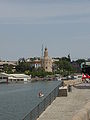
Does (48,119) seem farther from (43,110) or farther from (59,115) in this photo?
(43,110)

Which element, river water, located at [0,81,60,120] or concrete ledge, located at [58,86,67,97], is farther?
river water, located at [0,81,60,120]

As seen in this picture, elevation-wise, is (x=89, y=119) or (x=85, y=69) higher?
(x=85, y=69)

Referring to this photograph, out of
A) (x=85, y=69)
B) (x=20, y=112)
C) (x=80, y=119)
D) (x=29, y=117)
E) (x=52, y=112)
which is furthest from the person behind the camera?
(x=85, y=69)

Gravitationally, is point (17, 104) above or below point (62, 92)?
below

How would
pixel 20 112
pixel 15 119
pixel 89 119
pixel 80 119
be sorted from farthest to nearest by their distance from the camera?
1. pixel 20 112
2. pixel 15 119
3. pixel 89 119
4. pixel 80 119

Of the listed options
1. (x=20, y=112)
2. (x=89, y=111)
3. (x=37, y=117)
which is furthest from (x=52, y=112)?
(x=20, y=112)

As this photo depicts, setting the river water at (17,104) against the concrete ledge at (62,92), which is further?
the river water at (17,104)

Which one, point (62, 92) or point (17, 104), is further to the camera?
point (17, 104)

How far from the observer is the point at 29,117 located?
20.0 metres

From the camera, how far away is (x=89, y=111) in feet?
60.6

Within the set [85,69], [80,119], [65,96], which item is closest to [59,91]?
[65,96]

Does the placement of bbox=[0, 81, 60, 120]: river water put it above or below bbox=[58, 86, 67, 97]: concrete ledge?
below

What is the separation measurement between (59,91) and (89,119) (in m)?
21.9

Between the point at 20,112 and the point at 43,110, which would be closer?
the point at 43,110
